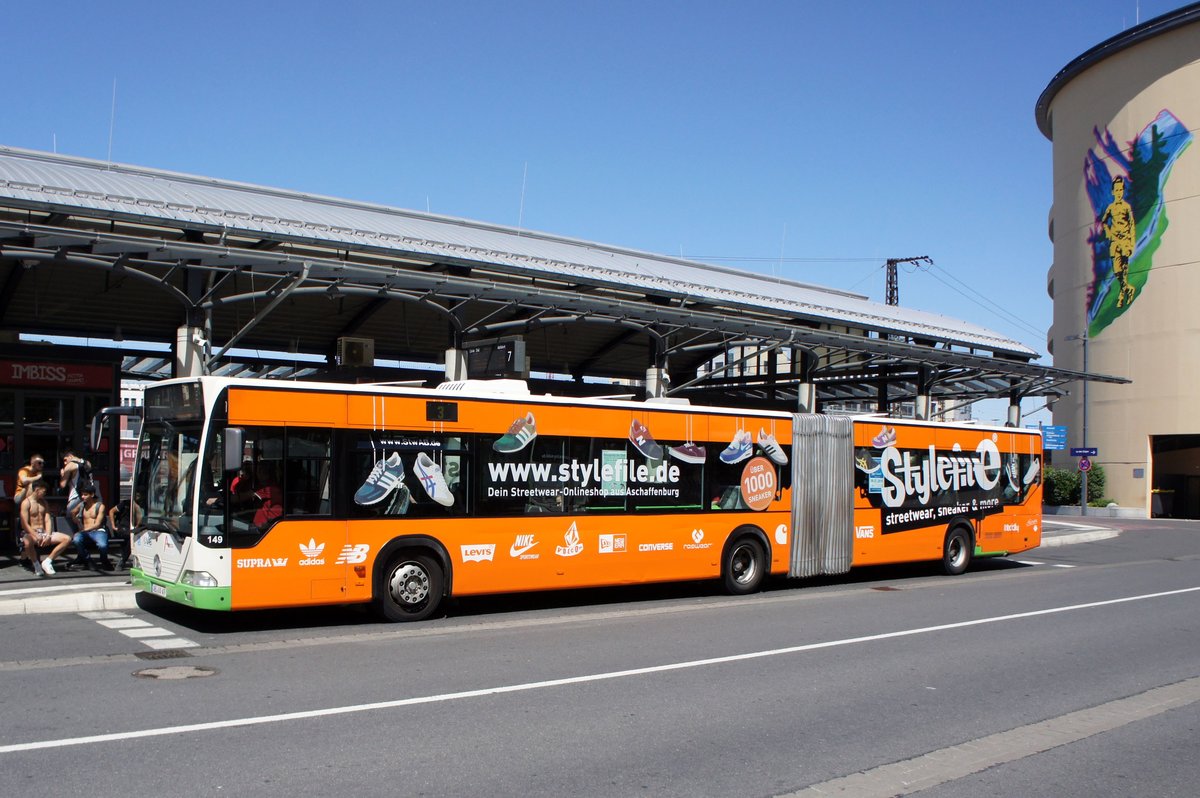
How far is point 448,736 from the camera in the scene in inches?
286

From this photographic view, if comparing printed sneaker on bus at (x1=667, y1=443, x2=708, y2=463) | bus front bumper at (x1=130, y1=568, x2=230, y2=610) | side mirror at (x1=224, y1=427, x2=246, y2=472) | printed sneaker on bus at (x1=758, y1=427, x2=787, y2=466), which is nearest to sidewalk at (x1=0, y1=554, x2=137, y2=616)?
bus front bumper at (x1=130, y1=568, x2=230, y2=610)

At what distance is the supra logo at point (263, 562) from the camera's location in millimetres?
11578

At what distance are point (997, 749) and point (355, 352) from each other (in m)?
18.1

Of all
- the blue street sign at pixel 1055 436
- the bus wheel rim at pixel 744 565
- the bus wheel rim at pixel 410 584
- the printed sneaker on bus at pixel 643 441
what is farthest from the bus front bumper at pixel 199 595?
the blue street sign at pixel 1055 436

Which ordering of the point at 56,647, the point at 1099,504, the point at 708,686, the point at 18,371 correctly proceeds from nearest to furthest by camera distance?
1. the point at 708,686
2. the point at 56,647
3. the point at 18,371
4. the point at 1099,504

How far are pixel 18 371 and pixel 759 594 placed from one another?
1342 cm

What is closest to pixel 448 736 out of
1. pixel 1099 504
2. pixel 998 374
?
pixel 998 374

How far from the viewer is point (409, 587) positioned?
12945 mm

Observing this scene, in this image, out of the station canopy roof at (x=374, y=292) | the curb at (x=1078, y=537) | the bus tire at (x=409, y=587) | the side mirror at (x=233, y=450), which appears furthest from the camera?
the curb at (x=1078, y=537)

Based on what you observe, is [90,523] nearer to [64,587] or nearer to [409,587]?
[64,587]

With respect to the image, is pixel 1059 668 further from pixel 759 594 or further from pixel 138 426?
pixel 138 426

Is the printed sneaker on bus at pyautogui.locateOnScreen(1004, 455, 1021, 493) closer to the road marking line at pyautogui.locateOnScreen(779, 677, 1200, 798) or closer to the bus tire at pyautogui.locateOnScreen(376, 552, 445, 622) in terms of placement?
the road marking line at pyautogui.locateOnScreen(779, 677, 1200, 798)

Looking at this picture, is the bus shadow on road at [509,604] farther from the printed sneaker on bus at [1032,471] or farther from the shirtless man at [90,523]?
the printed sneaker on bus at [1032,471]

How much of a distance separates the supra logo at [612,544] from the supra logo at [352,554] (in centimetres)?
359
